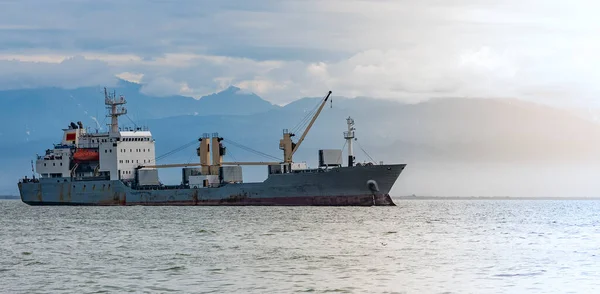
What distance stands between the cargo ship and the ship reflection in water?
2413cm

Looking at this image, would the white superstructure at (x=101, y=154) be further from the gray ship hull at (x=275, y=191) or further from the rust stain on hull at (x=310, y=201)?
the rust stain on hull at (x=310, y=201)

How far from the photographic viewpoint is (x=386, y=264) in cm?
3294

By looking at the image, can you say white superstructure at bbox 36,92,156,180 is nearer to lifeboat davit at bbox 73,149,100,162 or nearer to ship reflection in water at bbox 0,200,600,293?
lifeboat davit at bbox 73,149,100,162

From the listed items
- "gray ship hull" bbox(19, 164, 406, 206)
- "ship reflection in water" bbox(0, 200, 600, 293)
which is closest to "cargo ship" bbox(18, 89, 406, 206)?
"gray ship hull" bbox(19, 164, 406, 206)

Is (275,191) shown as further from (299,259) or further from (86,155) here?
(299,259)

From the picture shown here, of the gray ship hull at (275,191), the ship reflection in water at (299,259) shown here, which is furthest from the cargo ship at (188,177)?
the ship reflection in water at (299,259)

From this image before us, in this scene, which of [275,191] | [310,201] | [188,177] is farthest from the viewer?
[188,177]

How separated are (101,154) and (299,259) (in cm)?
6916

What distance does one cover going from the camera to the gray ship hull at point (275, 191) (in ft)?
266

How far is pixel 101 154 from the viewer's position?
9994 centimetres

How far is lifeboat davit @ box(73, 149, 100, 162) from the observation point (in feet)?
332

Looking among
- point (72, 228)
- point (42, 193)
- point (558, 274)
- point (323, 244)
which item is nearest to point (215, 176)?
point (42, 193)

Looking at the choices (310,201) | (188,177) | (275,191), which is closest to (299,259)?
(310,201)

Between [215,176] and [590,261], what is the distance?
209 feet
